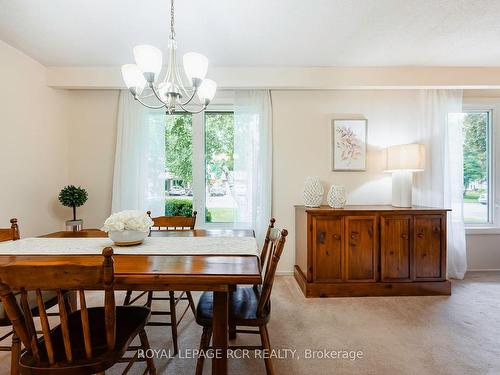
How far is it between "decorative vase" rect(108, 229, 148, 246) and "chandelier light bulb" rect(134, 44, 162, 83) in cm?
95

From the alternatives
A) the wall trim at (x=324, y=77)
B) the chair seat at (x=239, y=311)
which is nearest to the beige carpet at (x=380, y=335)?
the chair seat at (x=239, y=311)

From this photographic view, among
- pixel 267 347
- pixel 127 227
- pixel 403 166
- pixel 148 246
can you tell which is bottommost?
pixel 267 347

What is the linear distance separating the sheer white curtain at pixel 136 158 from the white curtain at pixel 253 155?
982 mm

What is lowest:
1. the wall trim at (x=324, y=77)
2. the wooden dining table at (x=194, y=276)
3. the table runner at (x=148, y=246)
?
the wooden dining table at (x=194, y=276)

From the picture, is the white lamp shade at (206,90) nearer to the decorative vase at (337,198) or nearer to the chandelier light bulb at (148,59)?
the chandelier light bulb at (148,59)

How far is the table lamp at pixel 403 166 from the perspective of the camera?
2.91m

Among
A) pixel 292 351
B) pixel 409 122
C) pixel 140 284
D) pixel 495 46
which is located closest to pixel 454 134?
pixel 409 122

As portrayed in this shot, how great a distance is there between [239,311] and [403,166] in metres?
2.42

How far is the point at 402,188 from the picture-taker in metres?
3.01

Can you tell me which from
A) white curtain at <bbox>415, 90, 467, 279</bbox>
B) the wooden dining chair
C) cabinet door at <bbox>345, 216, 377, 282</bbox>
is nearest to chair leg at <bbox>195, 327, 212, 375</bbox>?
the wooden dining chair

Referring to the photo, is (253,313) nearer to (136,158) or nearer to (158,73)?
(158,73)

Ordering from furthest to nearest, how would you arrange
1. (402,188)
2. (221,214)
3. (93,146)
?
(221,214) < (93,146) < (402,188)

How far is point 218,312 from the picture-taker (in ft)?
4.35

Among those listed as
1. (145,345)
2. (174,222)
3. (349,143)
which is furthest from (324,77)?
(145,345)
